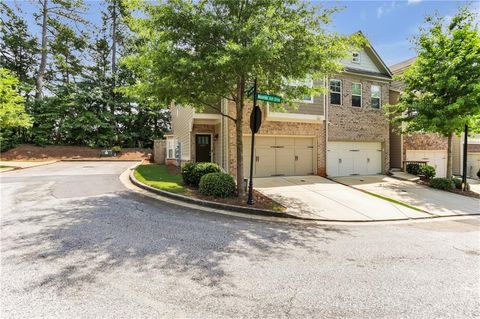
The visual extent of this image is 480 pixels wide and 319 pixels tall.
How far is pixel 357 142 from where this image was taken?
15.8 meters

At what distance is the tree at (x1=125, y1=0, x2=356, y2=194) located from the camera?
7.29 m

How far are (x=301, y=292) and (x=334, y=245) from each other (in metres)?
2.35

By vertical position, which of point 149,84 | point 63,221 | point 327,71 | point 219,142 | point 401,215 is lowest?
point 401,215

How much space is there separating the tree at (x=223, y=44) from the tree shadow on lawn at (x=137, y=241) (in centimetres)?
365

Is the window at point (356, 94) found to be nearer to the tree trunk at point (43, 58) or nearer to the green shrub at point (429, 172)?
the green shrub at point (429, 172)

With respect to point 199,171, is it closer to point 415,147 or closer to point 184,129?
point 184,129

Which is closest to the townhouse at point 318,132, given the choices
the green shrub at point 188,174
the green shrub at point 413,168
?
the green shrub at point 413,168

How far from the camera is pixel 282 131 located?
1360 centimetres

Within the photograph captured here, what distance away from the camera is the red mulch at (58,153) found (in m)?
23.5

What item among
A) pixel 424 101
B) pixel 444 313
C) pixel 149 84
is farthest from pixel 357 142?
pixel 444 313

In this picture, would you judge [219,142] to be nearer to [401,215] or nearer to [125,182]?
[125,182]

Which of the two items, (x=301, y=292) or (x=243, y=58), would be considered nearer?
(x=301, y=292)

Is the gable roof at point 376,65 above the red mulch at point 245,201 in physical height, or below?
above

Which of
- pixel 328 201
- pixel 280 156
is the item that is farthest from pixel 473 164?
pixel 328 201
